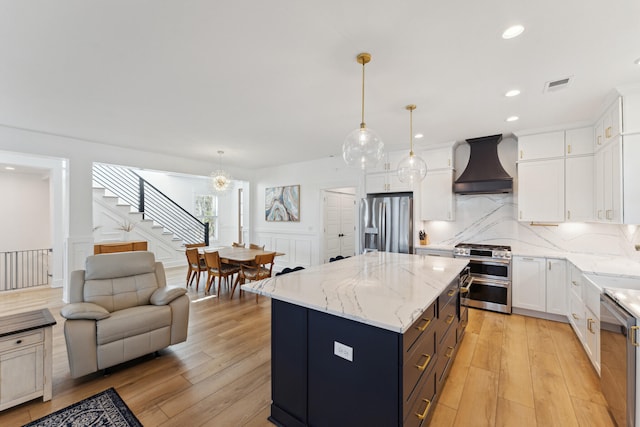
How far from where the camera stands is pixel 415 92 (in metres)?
2.76

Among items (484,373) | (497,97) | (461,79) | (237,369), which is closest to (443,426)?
(484,373)

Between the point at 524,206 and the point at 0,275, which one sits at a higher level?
the point at 524,206

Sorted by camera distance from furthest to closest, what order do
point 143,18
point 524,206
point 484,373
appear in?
1. point 524,206
2. point 484,373
3. point 143,18

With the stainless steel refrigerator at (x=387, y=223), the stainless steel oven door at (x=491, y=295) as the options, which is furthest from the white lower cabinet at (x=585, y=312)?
the stainless steel refrigerator at (x=387, y=223)

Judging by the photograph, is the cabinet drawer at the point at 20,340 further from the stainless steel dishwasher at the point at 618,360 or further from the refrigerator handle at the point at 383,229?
the refrigerator handle at the point at 383,229

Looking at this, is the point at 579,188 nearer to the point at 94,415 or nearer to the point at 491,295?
the point at 491,295

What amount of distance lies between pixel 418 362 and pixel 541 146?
3841 mm

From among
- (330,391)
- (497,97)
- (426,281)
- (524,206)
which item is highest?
(497,97)

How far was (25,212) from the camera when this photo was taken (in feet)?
19.2

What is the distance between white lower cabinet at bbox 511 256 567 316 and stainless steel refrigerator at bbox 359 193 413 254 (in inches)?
60.2

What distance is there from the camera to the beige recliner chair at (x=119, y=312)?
7.30 ft

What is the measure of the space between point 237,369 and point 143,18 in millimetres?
2823

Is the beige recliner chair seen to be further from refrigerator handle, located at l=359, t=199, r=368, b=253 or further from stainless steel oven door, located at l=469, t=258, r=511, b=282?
stainless steel oven door, located at l=469, t=258, r=511, b=282

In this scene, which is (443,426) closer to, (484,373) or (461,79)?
(484,373)
